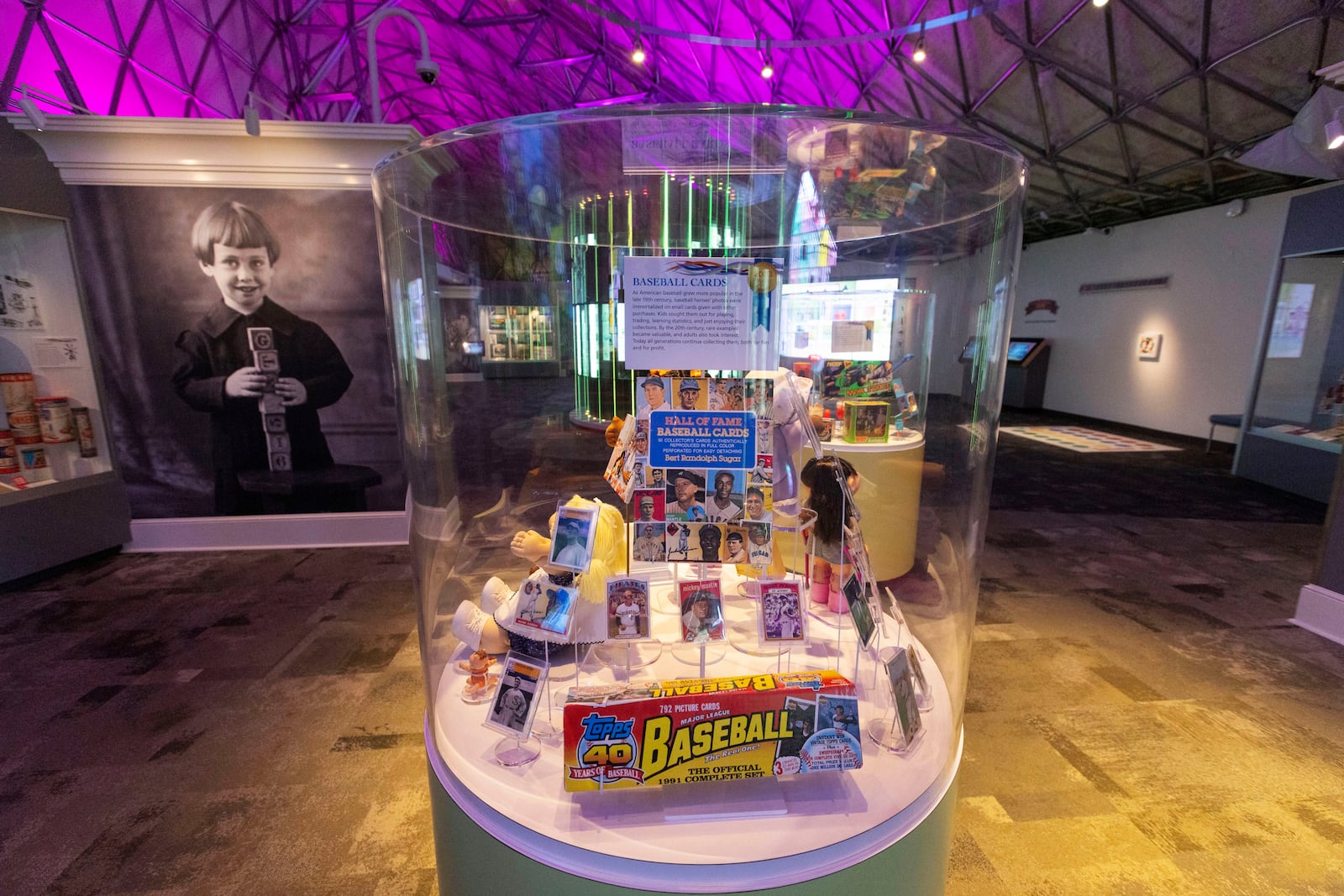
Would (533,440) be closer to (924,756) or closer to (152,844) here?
(152,844)

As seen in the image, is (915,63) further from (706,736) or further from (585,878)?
(585,878)

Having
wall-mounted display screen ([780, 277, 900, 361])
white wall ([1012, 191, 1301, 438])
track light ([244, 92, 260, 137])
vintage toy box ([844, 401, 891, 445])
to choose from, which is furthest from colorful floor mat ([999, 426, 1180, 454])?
track light ([244, 92, 260, 137])

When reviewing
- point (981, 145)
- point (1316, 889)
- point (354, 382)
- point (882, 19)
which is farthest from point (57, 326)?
point (882, 19)

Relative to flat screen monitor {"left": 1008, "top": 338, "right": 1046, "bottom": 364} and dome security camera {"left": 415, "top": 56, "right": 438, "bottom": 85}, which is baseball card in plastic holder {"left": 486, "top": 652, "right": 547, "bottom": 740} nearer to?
dome security camera {"left": 415, "top": 56, "right": 438, "bottom": 85}

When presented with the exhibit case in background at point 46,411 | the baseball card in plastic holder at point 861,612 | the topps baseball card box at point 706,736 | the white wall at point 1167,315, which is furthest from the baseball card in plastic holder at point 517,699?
the white wall at point 1167,315

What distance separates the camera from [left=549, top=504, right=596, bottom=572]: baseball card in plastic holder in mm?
1265

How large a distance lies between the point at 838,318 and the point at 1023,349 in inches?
515

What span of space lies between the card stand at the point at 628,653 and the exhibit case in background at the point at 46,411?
14.3 feet

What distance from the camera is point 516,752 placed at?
1246mm

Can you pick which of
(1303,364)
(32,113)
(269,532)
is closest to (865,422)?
(269,532)

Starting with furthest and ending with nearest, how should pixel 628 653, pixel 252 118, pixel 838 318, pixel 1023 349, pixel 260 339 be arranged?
pixel 1023 349
pixel 260 339
pixel 252 118
pixel 838 318
pixel 628 653

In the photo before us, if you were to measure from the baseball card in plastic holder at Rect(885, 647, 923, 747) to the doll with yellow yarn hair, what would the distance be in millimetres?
648

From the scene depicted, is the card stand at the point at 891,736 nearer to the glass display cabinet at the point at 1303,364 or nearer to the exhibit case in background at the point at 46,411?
the exhibit case in background at the point at 46,411

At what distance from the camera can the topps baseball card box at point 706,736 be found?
1065mm
